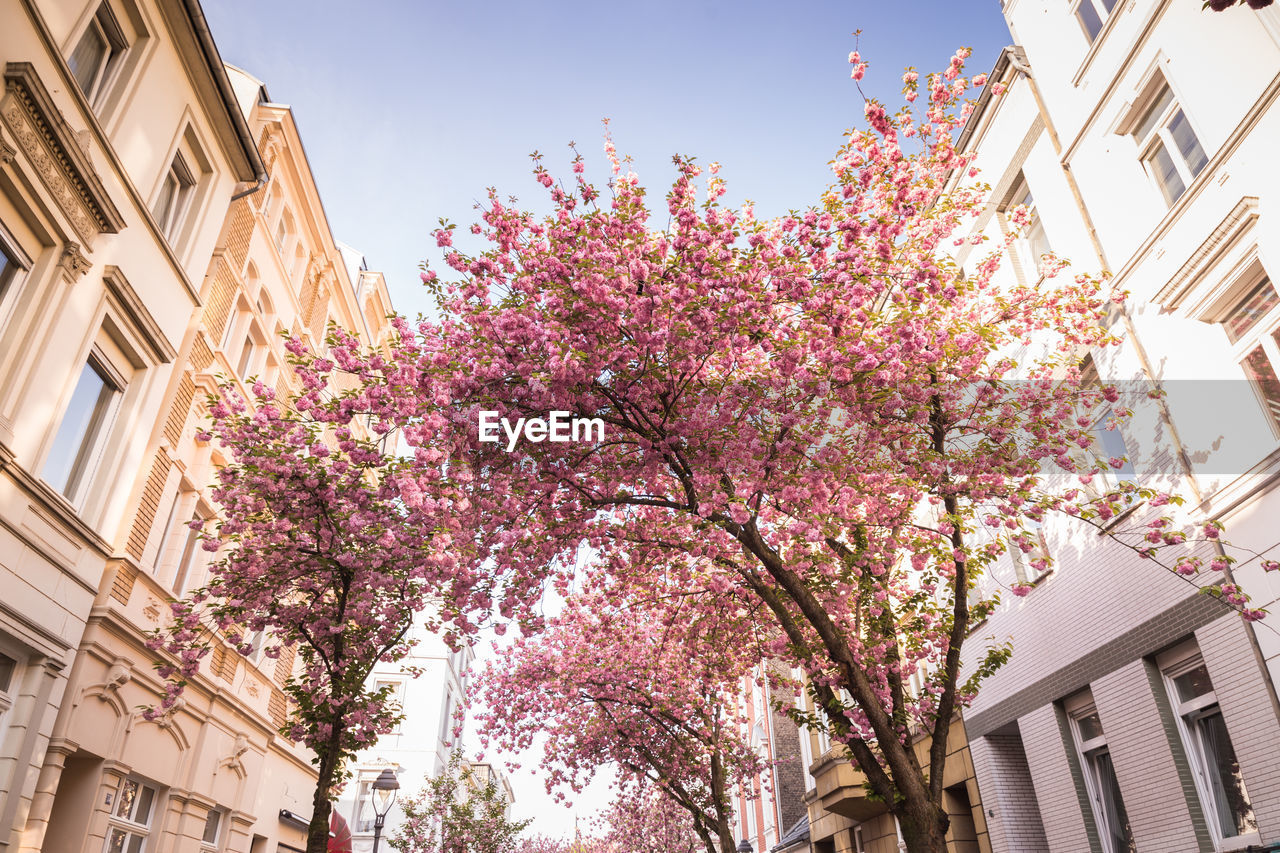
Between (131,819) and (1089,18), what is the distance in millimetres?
19292

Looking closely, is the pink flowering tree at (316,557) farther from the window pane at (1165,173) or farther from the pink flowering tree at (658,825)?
the pink flowering tree at (658,825)

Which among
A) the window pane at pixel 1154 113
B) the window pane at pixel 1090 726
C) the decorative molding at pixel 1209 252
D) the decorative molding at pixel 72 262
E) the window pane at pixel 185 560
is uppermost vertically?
the window pane at pixel 1154 113

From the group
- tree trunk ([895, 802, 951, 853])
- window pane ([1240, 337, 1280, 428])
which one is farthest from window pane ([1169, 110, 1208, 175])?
tree trunk ([895, 802, 951, 853])

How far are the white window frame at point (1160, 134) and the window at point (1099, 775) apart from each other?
283 inches

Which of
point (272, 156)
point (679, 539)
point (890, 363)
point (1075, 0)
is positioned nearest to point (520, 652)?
point (679, 539)

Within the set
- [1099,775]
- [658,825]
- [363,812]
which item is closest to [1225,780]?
[1099,775]

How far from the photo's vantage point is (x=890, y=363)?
925 cm

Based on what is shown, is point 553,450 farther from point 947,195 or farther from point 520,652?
point 520,652

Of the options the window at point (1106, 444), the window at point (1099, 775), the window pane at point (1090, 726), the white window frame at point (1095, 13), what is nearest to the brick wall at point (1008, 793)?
the window at point (1099, 775)

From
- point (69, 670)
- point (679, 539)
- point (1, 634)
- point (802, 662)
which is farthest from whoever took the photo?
point (679, 539)

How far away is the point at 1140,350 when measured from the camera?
1090 cm

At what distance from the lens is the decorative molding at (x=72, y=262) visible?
974 cm

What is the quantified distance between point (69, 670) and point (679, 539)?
26.2ft

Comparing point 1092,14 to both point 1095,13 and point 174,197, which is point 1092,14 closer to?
point 1095,13
